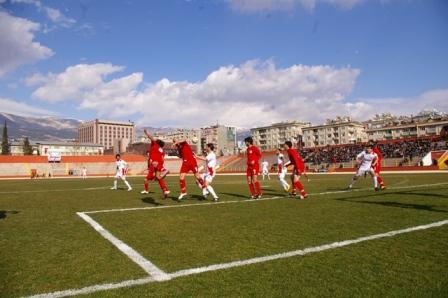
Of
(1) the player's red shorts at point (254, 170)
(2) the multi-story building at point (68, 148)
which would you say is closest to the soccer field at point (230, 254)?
(1) the player's red shorts at point (254, 170)

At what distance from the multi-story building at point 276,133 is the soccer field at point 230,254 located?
169 m

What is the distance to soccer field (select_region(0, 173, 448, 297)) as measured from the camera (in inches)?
167

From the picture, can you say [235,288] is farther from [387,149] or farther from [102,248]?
[387,149]

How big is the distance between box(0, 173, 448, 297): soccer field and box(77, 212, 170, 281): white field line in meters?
0.02

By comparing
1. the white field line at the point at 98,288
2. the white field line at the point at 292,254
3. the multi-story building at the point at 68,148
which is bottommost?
the white field line at the point at 98,288

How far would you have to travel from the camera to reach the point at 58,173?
73.8 m

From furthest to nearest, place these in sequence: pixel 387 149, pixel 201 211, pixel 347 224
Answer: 1. pixel 387 149
2. pixel 201 211
3. pixel 347 224

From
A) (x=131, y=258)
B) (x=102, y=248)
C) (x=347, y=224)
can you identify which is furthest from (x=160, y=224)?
(x=347, y=224)

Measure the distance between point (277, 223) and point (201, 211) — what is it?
9.61 ft

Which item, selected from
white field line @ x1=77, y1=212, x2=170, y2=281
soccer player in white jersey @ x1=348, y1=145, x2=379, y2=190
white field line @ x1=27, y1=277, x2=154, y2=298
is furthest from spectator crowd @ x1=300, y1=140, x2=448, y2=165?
white field line @ x1=27, y1=277, x2=154, y2=298

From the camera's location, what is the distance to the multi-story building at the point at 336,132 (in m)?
156

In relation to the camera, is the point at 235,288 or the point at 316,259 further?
the point at 316,259

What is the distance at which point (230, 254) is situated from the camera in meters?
5.68

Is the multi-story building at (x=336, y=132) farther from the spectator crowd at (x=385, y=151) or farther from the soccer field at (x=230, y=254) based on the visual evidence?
the soccer field at (x=230, y=254)
